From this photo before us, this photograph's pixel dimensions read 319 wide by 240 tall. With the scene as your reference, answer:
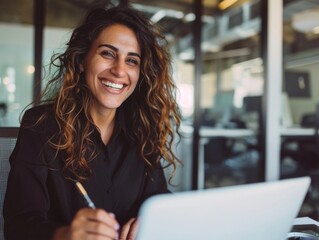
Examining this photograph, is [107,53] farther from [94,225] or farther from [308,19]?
[308,19]

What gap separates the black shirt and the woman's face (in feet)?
0.46

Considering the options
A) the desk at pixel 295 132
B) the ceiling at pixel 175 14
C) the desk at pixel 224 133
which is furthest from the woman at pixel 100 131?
the desk at pixel 224 133

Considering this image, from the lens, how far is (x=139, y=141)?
132cm

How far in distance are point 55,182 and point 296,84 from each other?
370 centimetres

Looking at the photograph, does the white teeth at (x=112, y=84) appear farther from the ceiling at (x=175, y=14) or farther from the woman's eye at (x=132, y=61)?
the ceiling at (x=175, y=14)

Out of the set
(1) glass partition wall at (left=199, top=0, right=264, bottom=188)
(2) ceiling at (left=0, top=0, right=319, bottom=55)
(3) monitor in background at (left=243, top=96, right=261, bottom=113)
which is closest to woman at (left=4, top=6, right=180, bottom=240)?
(2) ceiling at (left=0, top=0, right=319, bottom=55)

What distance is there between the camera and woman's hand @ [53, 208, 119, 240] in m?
0.59

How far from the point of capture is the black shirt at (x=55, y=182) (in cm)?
91

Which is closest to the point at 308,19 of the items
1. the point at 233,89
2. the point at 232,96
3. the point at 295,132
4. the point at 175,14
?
the point at 295,132

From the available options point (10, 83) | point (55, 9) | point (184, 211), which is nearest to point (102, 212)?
point (184, 211)

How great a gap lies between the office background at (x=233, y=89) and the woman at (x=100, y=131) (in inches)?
10.4

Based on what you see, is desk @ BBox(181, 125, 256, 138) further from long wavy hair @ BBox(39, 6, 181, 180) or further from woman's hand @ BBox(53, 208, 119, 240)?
woman's hand @ BBox(53, 208, 119, 240)

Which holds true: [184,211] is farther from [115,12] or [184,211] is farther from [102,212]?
[115,12]

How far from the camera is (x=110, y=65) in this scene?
3.97ft
